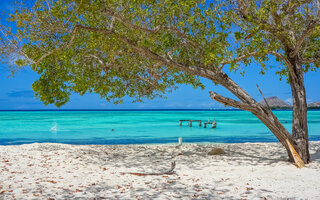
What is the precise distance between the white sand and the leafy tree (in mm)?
1922

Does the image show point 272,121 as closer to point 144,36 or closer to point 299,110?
point 299,110

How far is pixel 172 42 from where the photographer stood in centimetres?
973

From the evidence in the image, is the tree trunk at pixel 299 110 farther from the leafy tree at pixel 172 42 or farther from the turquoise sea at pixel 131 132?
the turquoise sea at pixel 131 132

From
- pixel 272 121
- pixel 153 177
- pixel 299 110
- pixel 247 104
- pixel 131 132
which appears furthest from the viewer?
pixel 131 132

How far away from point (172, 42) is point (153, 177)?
443cm

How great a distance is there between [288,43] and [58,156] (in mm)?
8796

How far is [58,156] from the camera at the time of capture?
1077 centimetres

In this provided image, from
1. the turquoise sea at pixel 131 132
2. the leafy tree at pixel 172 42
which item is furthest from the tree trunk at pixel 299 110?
the turquoise sea at pixel 131 132

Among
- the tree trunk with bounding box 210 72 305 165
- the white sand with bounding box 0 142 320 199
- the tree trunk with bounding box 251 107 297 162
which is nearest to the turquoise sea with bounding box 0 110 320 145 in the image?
the white sand with bounding box 0 142 320 199

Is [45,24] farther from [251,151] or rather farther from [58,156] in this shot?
[251,151]

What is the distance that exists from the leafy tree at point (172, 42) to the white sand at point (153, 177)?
1.92 meters

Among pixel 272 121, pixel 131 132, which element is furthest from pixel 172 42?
pixel 131 132

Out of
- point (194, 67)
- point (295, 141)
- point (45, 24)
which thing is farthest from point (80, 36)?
point (295, 141)

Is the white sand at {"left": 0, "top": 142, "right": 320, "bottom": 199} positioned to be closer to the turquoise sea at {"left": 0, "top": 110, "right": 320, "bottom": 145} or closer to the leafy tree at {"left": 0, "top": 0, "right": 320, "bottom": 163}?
the leafy tree at {"left": 0, "top": 0, "right": 320, "bottom": 163}
